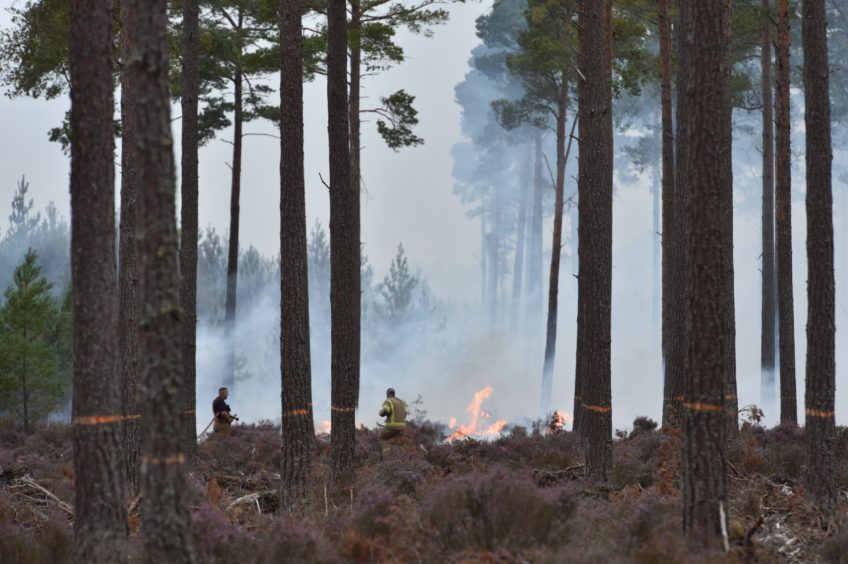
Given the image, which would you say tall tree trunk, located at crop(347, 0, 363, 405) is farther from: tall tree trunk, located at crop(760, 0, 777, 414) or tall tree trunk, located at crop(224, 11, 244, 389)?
tall tree trunk, located at crop(760, 0, 777, 414)

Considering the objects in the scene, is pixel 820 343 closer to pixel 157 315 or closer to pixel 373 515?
pixel 373 515

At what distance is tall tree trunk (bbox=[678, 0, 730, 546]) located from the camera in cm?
798

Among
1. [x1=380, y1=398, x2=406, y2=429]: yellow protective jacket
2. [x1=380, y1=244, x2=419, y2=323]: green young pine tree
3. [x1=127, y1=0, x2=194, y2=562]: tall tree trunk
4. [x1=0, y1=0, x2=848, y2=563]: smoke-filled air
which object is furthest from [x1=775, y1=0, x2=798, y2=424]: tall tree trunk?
[x1=380, y1=244, x2=419, y2=323]: green young pine tree

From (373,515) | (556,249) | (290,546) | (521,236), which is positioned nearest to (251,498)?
(373,515)

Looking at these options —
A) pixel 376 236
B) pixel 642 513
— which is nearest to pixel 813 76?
pixel 642 513

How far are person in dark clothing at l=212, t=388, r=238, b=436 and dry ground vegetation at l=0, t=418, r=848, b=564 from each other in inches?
154

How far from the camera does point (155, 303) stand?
21.4 ft

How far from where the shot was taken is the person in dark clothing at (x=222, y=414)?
65.7ft

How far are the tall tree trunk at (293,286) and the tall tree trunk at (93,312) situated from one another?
4.59m

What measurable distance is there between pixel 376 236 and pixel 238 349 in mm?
33807

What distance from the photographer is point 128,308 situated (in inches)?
485

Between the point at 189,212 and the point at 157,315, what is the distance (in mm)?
10245

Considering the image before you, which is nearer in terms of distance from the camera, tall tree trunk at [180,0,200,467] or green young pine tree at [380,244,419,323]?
tall tree trunk at [180,0,200,467]

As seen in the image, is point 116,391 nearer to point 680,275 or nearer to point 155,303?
point 155,303
